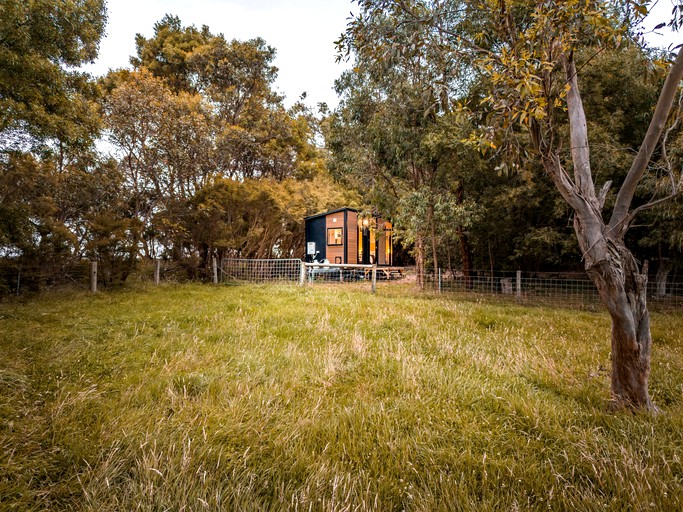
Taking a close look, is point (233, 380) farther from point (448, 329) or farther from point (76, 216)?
point (76, 216)

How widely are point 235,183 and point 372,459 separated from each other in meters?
11.9

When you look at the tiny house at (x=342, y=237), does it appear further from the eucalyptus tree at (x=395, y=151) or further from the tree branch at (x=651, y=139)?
the tree branch at (x=651, y=139)

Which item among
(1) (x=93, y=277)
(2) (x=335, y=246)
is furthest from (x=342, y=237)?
(1) (x=93, y=277)

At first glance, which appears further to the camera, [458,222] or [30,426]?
[458,222]

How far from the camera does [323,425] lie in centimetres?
219

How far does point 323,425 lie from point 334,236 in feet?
51.7

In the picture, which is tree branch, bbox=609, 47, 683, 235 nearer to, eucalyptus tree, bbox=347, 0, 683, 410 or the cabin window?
eucalyptus tree, bbox=347, 0, 683, 410

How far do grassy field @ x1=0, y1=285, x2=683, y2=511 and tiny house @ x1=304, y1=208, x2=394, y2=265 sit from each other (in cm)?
1322

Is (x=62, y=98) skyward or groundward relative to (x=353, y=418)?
skyward

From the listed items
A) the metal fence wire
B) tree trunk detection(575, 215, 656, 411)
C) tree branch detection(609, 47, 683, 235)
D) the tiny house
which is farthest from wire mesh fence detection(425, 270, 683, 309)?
the tiny house

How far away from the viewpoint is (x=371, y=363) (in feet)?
11.4

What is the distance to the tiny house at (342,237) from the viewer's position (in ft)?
57.0

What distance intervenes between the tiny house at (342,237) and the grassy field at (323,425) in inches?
520

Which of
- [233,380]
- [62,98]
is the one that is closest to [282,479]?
[233,380]
